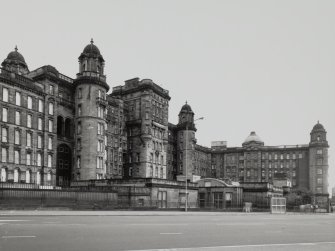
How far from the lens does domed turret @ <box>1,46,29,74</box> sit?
7444 centimetres

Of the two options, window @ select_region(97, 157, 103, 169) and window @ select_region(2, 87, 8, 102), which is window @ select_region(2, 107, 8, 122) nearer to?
window @ select_region(2, 87, 8, 102)

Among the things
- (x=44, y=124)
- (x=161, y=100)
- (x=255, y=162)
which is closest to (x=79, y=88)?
(x=44, y=124)

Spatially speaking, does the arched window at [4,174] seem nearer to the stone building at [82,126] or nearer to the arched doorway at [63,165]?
the stone building at [82,126]

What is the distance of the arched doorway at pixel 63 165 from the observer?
6918 cm

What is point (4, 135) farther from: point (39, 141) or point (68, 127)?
point (68, 127)

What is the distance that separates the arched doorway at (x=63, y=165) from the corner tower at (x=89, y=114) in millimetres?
1683

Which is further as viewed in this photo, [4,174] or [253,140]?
[253,140]

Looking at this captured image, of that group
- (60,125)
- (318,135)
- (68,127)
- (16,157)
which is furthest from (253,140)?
(16,157)

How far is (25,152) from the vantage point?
61656mm

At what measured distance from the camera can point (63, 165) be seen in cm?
7012

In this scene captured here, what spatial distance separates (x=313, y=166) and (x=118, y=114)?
72.4m

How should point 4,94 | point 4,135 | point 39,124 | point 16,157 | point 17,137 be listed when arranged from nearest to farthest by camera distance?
point 4,135 → point 4,94 → point 16,157 → point 17,137 → point 39,124

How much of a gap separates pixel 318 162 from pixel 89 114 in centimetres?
8472

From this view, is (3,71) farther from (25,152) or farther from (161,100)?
(161,100)
